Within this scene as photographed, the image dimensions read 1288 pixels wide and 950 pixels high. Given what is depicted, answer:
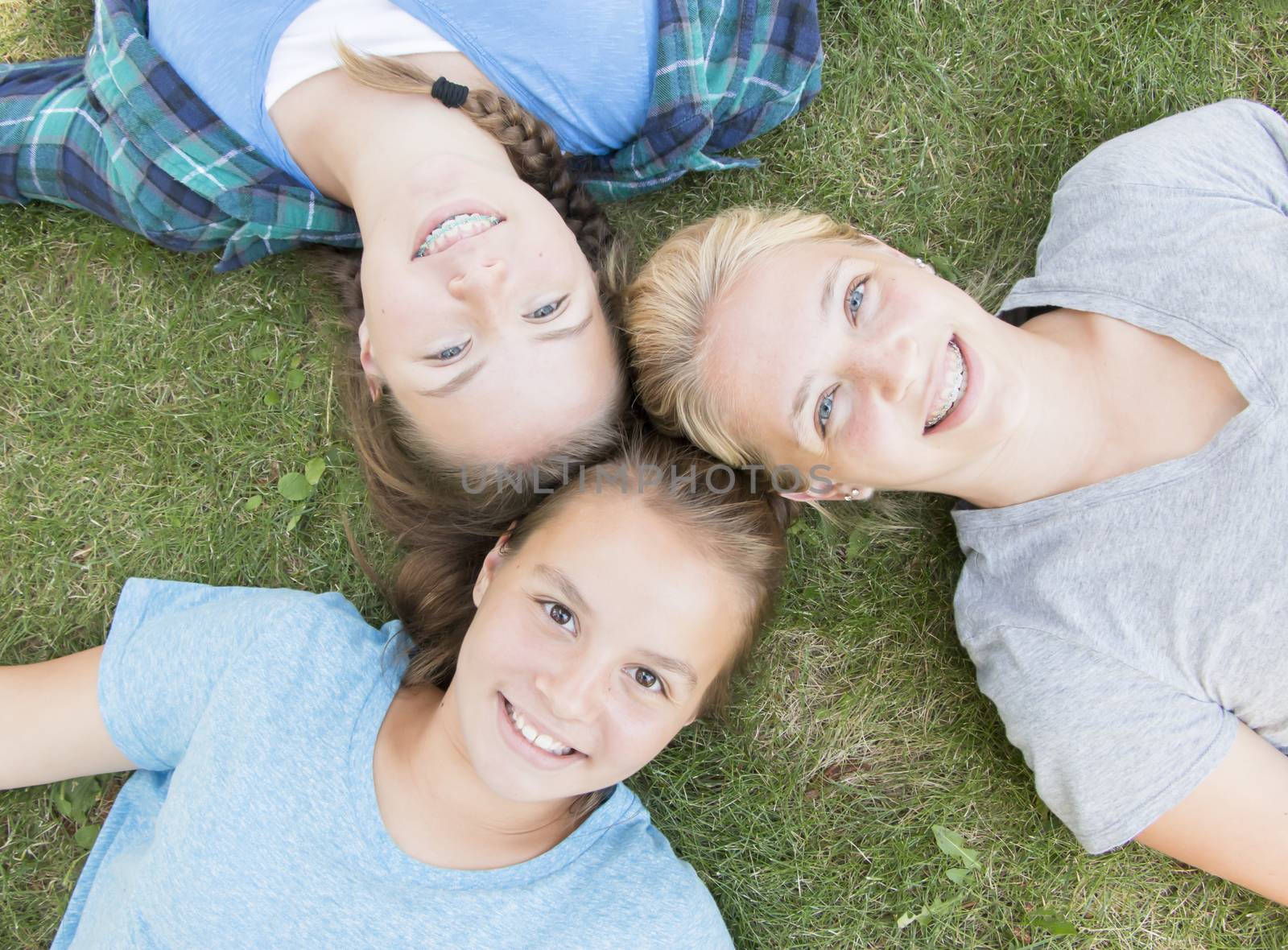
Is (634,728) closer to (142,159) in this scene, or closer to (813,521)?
(813,521)

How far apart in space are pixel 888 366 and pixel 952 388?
28cm

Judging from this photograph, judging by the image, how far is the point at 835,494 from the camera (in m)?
2.65

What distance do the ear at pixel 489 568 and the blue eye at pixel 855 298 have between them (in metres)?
1.17

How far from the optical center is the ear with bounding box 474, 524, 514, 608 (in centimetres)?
263

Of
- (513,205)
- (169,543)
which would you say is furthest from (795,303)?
(169,543)

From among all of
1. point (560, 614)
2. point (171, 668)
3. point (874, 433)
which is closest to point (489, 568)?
point (560, 614)

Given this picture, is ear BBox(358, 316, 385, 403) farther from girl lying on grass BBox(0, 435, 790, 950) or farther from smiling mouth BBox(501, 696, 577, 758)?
smiling mouth BBox(501, 696, 577, 758)

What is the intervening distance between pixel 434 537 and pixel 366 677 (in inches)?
19.3

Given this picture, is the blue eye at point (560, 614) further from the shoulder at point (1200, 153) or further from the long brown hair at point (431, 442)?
the shoulder at point (1200, 153)

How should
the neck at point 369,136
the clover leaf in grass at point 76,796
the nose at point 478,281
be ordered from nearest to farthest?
the nose at point 478,281, the neck at point 369,136, the clover leaf in grass at point 76,796

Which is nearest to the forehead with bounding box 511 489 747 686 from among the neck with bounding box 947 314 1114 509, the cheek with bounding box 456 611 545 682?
the cheek with bounding box 456 611 545 682

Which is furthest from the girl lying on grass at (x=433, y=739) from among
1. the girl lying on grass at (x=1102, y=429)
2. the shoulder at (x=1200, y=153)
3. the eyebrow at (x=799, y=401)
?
the shoulder at (x=1200, y=153)

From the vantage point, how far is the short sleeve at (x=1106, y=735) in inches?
98.3

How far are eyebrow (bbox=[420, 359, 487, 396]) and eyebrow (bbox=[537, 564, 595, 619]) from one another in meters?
0.53
